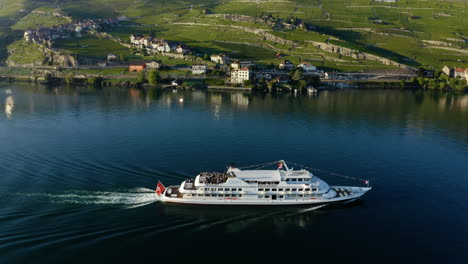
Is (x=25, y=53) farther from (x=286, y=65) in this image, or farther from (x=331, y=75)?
(x=331, y=75)

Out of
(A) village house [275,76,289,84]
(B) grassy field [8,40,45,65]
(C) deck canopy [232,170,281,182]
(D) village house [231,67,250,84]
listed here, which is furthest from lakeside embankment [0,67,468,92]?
(C) deck canopy [232,170,281,182]

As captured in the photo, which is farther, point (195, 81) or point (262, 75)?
point (262, 75)

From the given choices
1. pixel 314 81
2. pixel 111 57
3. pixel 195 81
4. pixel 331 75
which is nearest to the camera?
pixel 314 81

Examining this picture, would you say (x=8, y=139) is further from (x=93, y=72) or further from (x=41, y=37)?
(x=41, y=37)

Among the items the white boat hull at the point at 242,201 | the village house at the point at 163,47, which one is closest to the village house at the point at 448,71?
the village house at the point at 163,47

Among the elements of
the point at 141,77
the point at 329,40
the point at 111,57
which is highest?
the point at 329,40

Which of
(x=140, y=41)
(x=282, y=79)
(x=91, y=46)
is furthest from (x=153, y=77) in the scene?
(x=91, y=46)

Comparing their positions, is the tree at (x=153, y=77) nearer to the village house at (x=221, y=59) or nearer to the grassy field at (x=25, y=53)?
the village house at (x=221, y=59)
